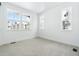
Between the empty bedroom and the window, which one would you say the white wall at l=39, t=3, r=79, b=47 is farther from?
the window

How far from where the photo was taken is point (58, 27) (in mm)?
4156

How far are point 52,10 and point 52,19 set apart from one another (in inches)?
23.5

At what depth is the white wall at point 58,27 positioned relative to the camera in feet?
11.0

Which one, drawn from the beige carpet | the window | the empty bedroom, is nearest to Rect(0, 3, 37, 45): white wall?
the empty bedroom

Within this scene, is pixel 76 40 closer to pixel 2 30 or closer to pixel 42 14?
pixel 42 14

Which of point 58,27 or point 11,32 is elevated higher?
point 58,27

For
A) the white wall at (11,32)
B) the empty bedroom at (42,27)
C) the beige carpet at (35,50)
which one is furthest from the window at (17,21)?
the beige carpet at (35,50)

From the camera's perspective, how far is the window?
3841 millimetres

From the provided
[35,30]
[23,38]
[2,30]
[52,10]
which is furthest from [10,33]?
[52,10]

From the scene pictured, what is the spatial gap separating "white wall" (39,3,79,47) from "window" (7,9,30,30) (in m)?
1.38

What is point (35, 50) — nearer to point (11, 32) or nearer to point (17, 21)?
point (11, 32)

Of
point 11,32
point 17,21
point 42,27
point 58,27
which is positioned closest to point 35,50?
point 11,32

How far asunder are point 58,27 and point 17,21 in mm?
2538

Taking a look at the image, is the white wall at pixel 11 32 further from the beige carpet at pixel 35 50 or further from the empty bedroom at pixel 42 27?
the beige carpet at pixel 35 50
